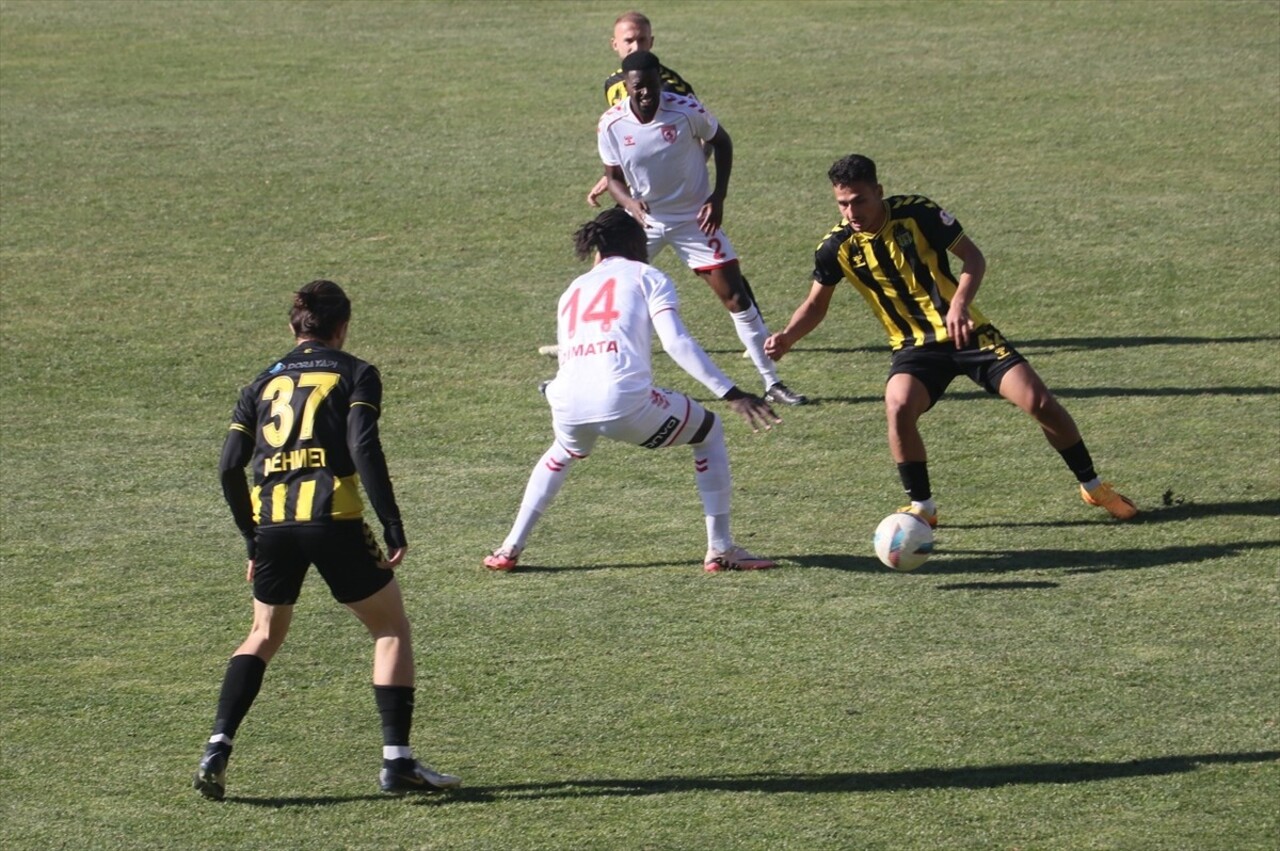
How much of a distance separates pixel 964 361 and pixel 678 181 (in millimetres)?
3293

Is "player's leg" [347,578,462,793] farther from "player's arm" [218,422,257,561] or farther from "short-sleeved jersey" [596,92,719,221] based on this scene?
"short-sleeved jersey" [596,92,719,221]

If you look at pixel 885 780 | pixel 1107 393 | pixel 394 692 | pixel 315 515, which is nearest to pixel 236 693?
pixel 394 692

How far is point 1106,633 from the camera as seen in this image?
335 inches

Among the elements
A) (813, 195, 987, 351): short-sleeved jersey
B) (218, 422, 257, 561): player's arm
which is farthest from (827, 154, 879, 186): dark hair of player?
(218, 422, 257, 561): player's arm

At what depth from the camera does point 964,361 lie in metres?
9.95

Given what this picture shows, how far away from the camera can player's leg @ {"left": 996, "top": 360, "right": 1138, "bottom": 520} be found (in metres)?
9.82

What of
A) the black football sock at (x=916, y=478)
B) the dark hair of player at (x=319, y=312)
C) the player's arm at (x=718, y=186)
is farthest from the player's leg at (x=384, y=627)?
the player's arm at (x=718, y=186)

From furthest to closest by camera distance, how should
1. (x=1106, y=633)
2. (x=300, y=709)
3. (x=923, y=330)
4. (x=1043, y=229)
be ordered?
1. (x=1043, y=229)
2. (x=923, y=330)
3. (x=1106, y=633)
4. (x=300, y=709)

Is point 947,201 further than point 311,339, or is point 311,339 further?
point 947,201

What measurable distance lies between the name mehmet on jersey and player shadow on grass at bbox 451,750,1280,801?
145 cm

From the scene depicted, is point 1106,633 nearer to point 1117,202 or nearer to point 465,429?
point 465,429

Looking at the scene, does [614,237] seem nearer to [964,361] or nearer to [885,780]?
[964,361]

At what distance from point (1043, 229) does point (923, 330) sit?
7034mm

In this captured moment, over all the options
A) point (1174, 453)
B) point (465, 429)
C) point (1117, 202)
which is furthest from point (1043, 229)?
point (465, 429)
